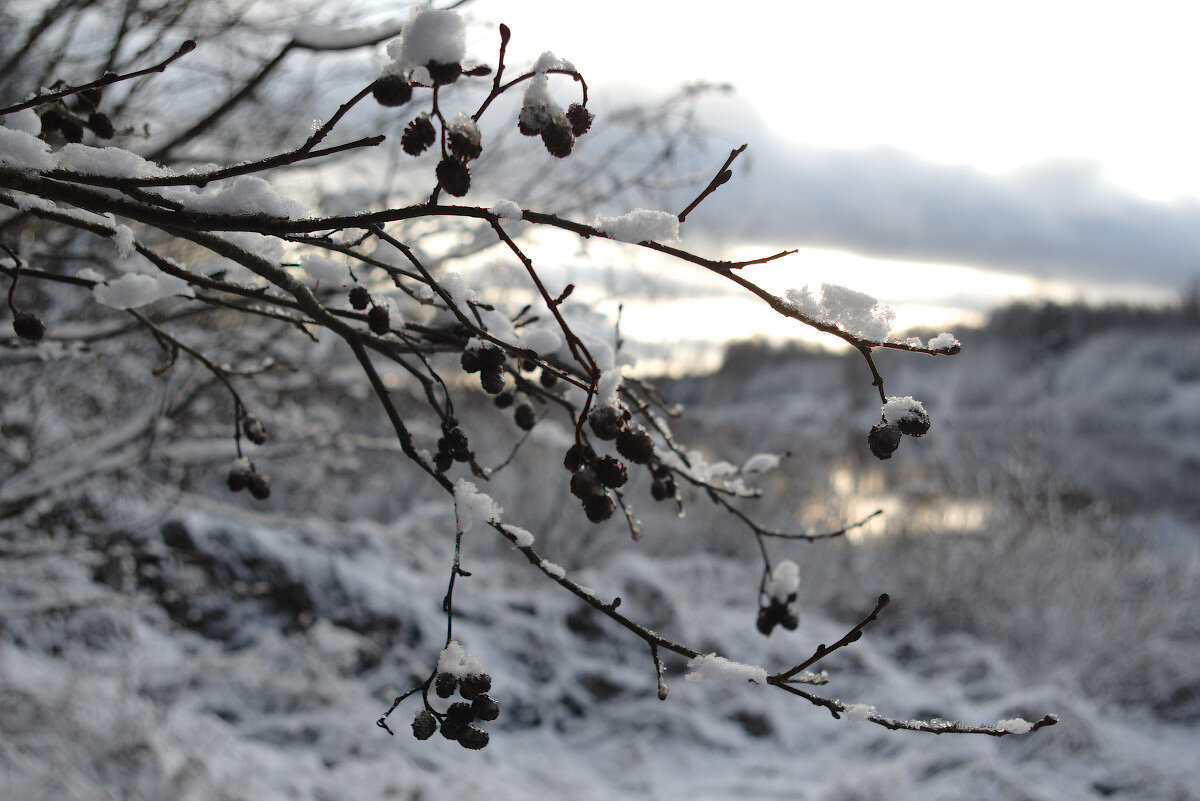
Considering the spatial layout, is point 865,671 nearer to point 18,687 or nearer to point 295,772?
point 295,772

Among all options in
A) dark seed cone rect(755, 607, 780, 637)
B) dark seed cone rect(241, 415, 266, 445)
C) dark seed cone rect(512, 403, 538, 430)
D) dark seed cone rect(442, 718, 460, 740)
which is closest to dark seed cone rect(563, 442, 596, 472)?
dark seed cone rect(442, 718, 460, 740)

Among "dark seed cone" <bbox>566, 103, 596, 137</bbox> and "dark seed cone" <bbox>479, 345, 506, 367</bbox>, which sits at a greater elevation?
"dark seed cone" <bbox>566, 103, 596, 137</bbox>

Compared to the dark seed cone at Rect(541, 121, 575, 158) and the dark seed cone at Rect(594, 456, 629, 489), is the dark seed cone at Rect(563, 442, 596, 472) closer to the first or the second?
the dark seed cone at Rect(594, 456, 629, 489)

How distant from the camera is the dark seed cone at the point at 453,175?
0.67 metres

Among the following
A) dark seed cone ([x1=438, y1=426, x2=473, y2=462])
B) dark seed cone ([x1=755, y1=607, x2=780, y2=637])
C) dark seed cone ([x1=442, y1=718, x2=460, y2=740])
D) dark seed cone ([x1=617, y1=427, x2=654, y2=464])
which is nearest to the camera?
dark seed cone ([x1=617, y1=427, x2=654, y2=464])

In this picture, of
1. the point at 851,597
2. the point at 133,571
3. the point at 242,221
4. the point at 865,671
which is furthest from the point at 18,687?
the point at 851,597

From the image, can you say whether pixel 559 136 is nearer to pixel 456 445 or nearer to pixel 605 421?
pixel 605 421

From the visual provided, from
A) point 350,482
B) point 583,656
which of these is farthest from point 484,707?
point 350,482

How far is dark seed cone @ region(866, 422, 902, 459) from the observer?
2.35ft

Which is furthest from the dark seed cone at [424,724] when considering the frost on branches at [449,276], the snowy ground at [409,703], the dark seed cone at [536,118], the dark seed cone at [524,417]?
the snowy ground at [409,703]

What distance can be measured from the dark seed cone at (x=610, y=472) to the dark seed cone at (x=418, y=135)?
369 mm

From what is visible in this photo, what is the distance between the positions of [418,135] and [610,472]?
0.39m

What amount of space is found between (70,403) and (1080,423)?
2389cm

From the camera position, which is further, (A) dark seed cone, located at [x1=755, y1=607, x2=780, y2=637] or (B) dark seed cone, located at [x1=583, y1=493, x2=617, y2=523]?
(A) dark seed cone, located at [x1=755, y1=607, x2=780, y2=637]
